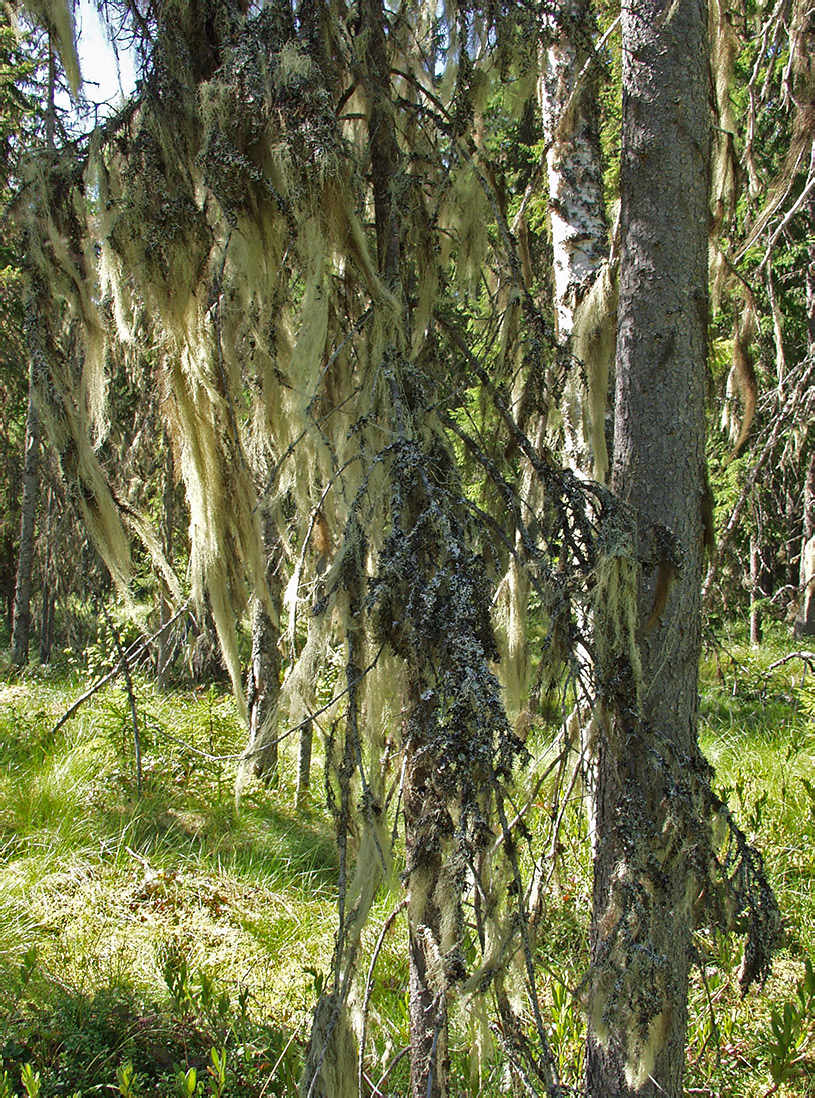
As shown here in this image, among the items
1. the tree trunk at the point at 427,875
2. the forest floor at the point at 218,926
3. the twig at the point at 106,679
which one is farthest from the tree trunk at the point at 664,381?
the twig at the point at 106,679

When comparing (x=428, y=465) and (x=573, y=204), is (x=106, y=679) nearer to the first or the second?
(x=428, y=465)

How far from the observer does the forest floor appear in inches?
104

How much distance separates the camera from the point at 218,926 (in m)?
3.62

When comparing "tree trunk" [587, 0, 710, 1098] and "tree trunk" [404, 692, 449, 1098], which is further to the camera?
"tree trunk" [587, 0, 710, 1098]

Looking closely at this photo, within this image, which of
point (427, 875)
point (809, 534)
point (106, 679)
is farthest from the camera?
point (809, 534)

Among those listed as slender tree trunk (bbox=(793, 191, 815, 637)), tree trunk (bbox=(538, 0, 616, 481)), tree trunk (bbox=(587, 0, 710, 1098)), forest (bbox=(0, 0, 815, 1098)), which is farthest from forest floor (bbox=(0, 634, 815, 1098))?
tree trunk (bbox=(538, 0, 616, 481))

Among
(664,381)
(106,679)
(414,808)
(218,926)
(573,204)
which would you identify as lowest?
(218,926)

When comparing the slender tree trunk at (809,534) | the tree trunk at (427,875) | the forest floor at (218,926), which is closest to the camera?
the tree trunk at (427,875)

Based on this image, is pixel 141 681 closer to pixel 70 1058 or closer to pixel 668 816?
pixel 70 1058

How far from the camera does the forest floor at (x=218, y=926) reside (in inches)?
104

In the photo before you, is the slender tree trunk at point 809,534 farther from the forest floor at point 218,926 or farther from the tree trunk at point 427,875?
the tree trunk at point 427,875

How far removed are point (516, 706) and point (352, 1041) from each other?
0.83 metres

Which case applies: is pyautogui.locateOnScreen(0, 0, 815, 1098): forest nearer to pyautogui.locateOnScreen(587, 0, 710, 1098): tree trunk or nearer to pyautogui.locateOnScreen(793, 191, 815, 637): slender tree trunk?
pyautogui.locateOnScreen(587, 0, 710, 1098): tree trunk

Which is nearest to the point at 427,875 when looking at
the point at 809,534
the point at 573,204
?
the point at 573,204
